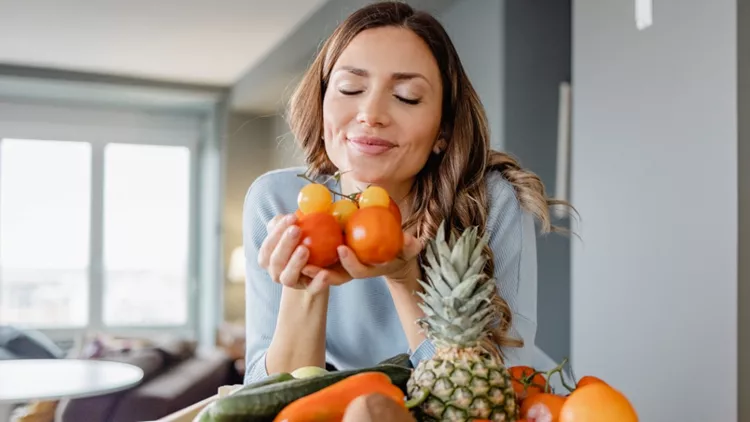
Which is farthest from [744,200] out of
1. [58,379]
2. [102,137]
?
[102,137]

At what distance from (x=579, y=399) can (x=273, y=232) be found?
A: 38 cm

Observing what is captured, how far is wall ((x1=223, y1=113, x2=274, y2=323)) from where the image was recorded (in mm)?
8273

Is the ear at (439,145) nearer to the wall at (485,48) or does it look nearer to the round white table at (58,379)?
the round white table at (58,379)

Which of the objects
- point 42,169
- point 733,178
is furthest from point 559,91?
point 42,169

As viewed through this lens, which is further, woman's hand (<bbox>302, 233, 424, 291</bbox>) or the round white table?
the round white table

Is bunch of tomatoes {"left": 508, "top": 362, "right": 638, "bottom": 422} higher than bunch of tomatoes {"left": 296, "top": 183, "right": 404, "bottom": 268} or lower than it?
lower

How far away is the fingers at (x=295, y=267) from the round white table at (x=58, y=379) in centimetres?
237

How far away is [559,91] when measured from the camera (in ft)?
12.1

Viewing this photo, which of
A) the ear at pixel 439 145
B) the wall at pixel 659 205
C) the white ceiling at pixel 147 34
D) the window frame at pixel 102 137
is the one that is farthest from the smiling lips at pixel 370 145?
the window frame at pixel 102 137

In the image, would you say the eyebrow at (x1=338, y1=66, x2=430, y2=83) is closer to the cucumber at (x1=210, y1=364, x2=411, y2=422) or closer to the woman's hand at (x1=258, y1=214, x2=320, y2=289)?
the woman's hand at (x1=258, y1=214, x2=320, y2=289)

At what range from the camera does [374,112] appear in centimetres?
104

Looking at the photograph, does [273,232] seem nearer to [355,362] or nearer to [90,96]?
[355,362]

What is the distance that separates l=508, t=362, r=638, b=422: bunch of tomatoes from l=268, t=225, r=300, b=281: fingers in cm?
28

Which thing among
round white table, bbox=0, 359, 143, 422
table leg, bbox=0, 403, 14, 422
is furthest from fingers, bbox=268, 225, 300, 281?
table leg, bbox=0, 403, 14, 422
